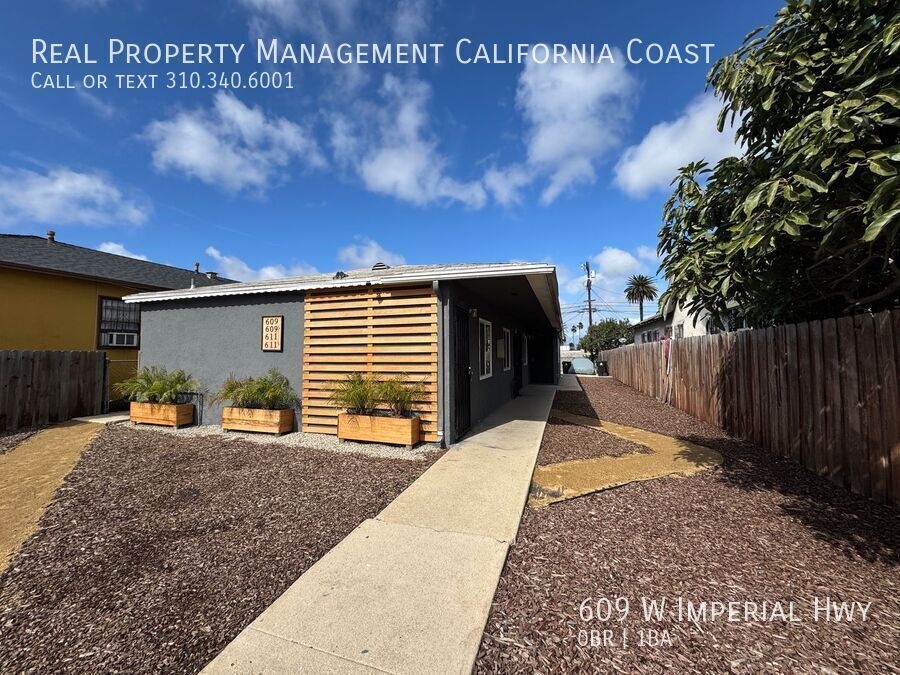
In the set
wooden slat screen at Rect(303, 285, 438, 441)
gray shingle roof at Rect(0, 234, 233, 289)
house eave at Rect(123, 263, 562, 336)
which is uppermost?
gray shingle roof at Rect(0, 234, 233, 289)

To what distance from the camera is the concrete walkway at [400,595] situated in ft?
5.70

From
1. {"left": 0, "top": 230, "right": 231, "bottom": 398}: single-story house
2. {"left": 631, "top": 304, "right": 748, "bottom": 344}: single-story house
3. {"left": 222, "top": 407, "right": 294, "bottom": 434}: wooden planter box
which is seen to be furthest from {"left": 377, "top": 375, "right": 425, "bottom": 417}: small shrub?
{"left": 631, "top": 304, "right": 748, "bottom": 344}: single-story house

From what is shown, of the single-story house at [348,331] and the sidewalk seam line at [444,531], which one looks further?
the single-story house at [348,331]

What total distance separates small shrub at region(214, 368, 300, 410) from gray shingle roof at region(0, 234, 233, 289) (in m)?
7.37

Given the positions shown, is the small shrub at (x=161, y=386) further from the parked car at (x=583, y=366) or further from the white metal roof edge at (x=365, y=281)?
the parked car at (x=583, y=366)

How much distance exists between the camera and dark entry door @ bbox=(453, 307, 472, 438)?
6195 millimetres

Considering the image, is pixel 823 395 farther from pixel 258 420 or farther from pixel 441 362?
pixel 258 420

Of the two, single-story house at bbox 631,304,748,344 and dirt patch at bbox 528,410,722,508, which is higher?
single-story house at bbox 631,304,748,344

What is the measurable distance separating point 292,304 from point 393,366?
2.47m

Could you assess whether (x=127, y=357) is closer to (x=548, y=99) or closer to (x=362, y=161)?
(x=362, y=161)

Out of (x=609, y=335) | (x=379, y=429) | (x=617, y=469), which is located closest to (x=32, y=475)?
(x=379, y=429)

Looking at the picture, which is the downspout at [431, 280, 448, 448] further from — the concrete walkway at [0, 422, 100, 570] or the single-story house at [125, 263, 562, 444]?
the concrete walkway at [0, 422, 100, 570]

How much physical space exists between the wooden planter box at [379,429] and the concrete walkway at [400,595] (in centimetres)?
163

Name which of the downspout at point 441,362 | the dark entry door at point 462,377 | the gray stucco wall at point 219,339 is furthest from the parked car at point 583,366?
the gray stucco wall at point 219,339
